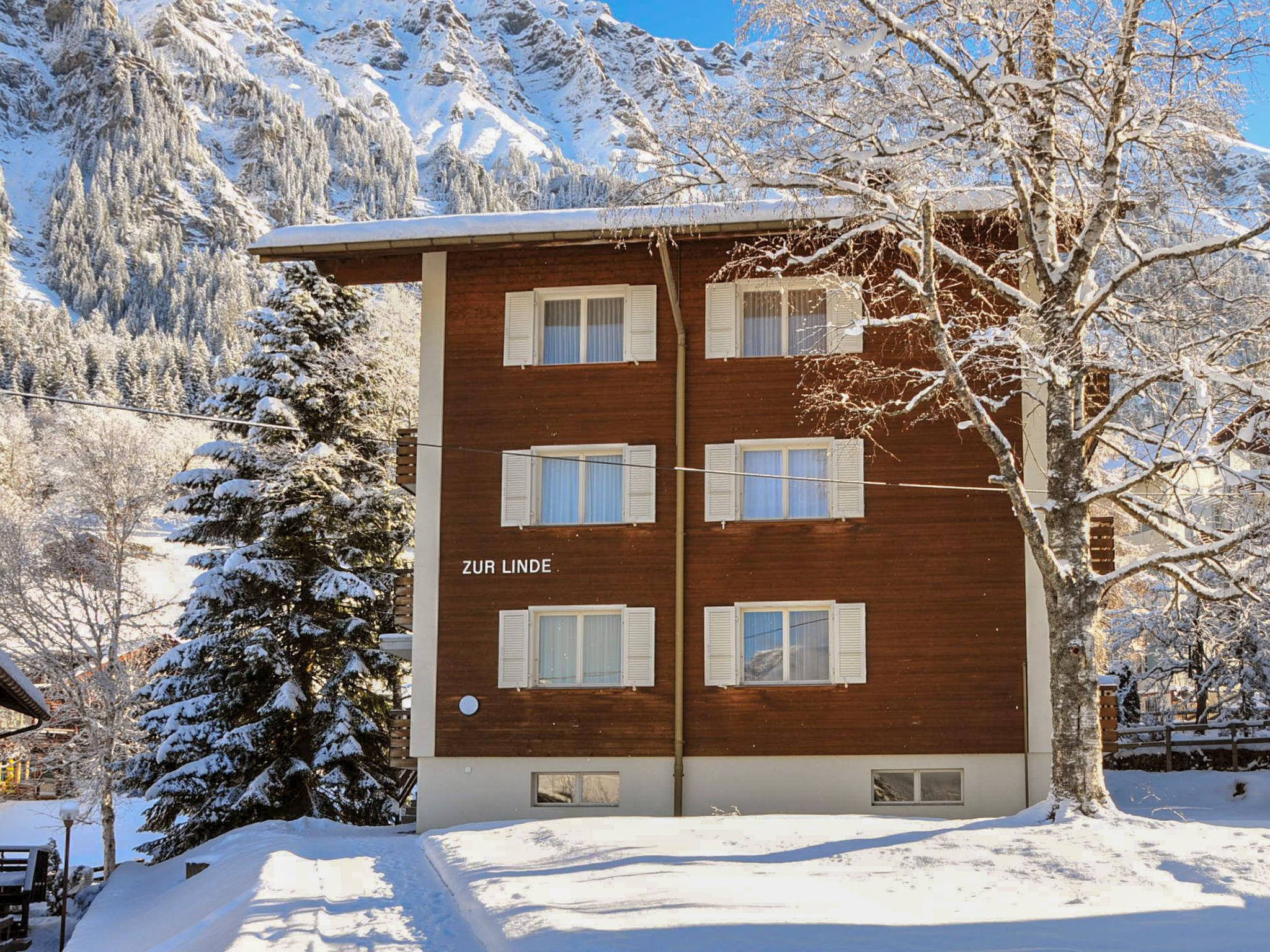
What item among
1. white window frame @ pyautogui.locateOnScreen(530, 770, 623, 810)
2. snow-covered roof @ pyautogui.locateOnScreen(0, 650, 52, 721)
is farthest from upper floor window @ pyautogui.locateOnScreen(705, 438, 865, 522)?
snow-covered roof @ pyautogui.locateOnScreen(0, 650, 52, 721)

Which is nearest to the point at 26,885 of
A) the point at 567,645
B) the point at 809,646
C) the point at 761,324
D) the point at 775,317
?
the point at 567,645

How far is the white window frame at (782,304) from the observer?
72.4 ft

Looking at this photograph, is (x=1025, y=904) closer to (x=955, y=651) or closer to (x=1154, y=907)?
(x=1154, y=907)

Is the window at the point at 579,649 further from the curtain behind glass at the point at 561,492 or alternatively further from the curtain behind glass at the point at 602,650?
the curtain behind glass at the point at 561,492

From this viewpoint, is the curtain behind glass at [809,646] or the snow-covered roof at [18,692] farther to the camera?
the curtain behind glass at [809,646]

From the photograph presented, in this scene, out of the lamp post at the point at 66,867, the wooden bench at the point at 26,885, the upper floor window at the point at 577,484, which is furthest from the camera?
the wooden bench at the point at 26,885

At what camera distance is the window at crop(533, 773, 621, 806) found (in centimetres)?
2136

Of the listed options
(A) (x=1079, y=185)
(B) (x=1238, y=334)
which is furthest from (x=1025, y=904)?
(A) (x=1079, y=185)

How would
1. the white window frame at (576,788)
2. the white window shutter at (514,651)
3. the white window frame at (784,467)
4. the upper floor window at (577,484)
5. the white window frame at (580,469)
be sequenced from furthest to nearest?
the white window frame at (580,469), the upper floor window at (577,484), the white window shutter at (514,651), the white window frame at (784,467), the white window frame at (576,788)

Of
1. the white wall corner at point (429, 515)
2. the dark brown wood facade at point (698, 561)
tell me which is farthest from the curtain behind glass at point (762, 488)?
the white wall corner at point (429, 515)

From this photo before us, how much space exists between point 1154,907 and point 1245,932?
114cm

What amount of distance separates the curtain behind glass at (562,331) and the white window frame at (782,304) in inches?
102

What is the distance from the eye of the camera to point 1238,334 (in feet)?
47.5

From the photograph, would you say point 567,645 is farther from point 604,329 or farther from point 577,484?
point 604,329
